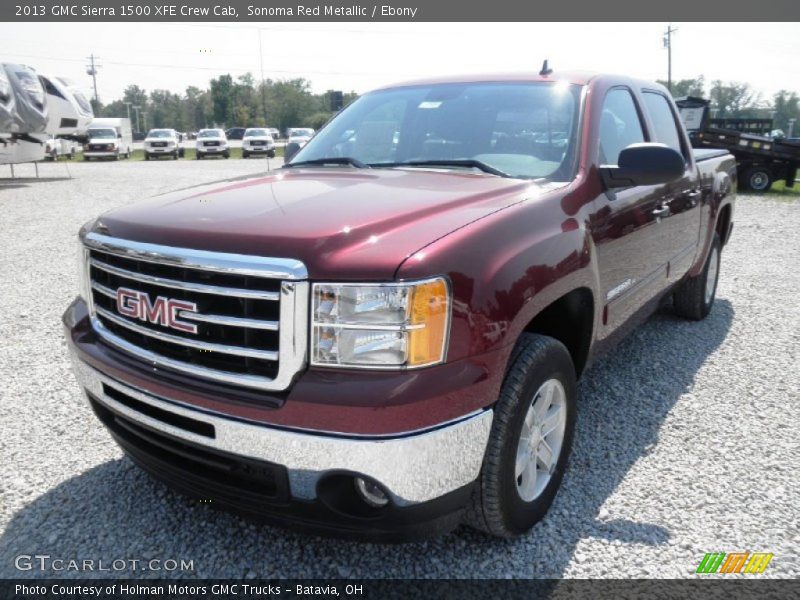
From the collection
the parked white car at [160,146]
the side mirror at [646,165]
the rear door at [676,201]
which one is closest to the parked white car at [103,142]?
the parked white car at [160,146]

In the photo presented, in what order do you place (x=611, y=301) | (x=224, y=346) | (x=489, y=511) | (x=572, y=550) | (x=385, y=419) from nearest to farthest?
(x=385, y=419), (x=224, y=346), (x=489, y=511), (x=572, y=550), (x=611, y=301)

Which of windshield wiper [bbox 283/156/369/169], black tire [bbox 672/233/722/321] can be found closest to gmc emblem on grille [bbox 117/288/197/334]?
windshield wiper [bbox 283/156/369/169]

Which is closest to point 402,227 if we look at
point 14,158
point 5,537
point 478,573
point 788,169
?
point 478,573

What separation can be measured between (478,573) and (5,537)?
72.9 inches

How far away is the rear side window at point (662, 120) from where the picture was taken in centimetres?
407

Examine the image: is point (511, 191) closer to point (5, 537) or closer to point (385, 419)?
point (385, 419)

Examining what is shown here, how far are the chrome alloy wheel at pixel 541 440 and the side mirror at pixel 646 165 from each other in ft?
3.42

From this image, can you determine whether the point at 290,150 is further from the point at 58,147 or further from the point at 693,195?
the point at 58,147

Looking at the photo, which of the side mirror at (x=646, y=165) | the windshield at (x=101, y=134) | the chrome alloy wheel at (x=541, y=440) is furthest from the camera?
the windshield at (x=101, y=134)

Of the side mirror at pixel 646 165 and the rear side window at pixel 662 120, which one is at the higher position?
the rear side window at pixel 662 120

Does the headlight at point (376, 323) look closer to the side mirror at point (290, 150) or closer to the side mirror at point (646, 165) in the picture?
the side mirror at point (646, 165)

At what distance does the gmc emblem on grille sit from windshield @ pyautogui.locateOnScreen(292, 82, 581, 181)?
142 centimetres

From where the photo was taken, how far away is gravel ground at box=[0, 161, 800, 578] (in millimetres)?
2424

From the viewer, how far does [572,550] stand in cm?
247
